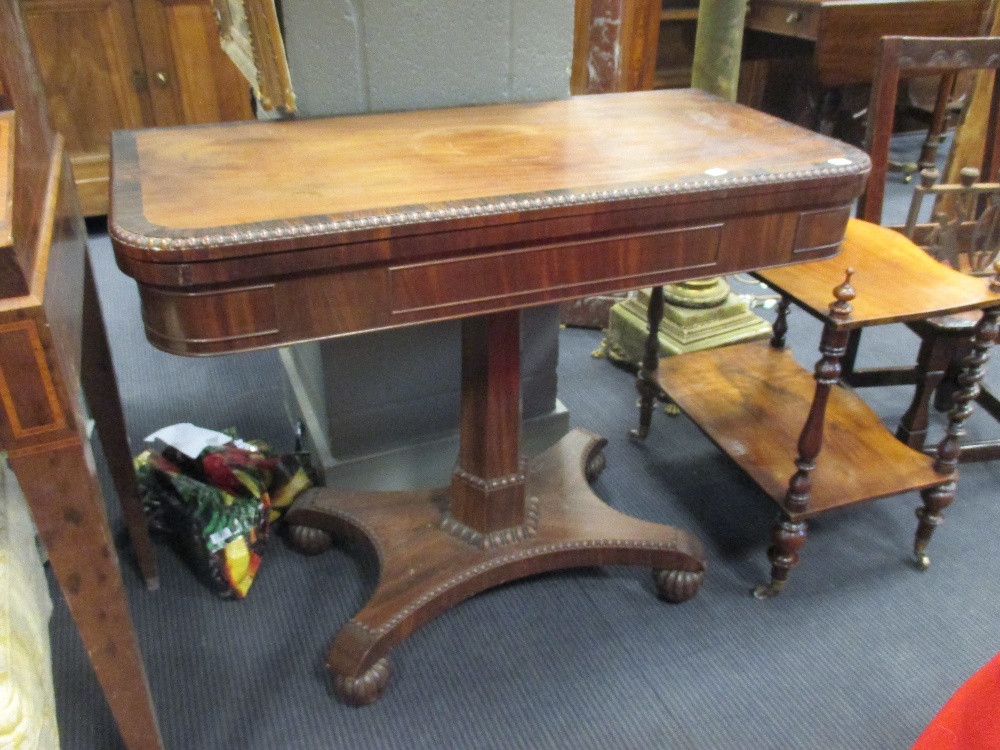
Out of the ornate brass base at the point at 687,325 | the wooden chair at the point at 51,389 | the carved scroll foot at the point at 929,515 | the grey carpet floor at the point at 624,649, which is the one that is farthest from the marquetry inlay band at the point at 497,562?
the ornate brass base at the point at 687,325

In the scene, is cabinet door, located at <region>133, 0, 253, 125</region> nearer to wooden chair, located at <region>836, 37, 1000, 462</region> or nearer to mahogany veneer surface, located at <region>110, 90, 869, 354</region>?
mahogany veneer surface, located at <region>110, 90, 869, 354</region>

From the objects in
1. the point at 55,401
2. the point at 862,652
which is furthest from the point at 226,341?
the point at 862,652

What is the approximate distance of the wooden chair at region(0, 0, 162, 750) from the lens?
73 cm

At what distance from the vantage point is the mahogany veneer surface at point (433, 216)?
87cm

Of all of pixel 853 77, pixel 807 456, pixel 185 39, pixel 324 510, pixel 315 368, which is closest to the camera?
pixel 807 456

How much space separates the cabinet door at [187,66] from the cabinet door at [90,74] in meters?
0.04

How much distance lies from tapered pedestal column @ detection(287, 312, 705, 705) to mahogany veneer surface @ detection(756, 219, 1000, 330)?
0.48m

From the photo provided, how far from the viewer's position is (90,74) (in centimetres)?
271

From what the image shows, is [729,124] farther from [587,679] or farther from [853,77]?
[853,77]

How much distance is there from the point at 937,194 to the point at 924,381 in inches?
15.4

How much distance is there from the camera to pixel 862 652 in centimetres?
140

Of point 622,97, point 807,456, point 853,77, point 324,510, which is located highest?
point 622,97

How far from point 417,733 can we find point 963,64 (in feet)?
5.31

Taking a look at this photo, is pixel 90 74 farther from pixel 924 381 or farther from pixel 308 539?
pixel 924 381
